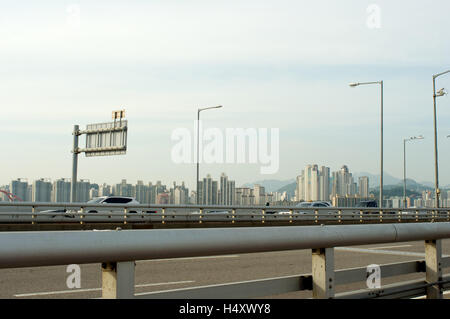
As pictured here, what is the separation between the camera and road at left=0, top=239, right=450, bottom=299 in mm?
8078

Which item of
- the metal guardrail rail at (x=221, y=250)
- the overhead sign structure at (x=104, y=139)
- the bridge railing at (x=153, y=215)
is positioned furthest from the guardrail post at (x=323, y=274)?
the overhead sign structure at (x=104, y=139)

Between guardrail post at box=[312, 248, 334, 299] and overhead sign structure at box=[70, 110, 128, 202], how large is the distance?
112ft

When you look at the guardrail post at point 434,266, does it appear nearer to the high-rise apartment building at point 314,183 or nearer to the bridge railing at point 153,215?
the bridge railing at point 153,215

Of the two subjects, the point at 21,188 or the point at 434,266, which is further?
the point at 21,188

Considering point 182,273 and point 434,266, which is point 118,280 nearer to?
Result: point 434,266

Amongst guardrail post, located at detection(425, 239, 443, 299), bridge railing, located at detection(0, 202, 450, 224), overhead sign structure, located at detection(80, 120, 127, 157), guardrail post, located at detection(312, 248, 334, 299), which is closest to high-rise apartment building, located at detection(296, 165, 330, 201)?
bridge railing, located at detection(0, 202, 450, 224)

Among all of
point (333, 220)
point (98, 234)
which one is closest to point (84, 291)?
point (98, 234)

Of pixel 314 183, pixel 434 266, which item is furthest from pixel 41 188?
pixel 434 266

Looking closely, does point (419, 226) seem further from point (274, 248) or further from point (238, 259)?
point (238, 259)

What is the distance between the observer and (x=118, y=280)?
10.3 feet

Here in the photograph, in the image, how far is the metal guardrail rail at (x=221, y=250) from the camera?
285 centimetres

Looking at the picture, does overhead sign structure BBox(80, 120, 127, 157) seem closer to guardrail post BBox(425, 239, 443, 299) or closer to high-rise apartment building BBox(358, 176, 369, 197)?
guardrail post BBox(425, 239, 443, 299)

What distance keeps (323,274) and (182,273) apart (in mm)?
6569
